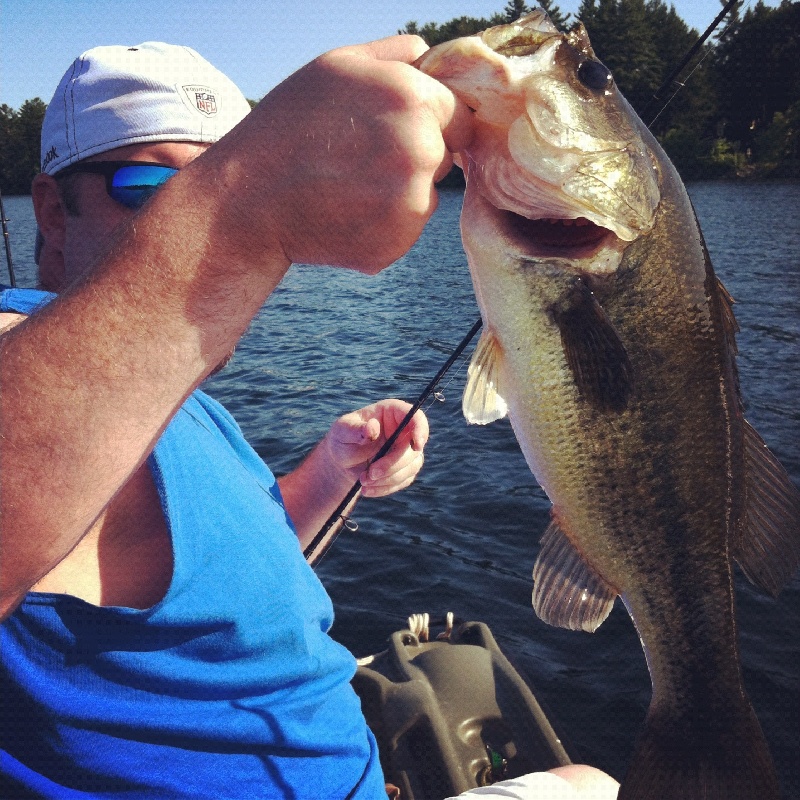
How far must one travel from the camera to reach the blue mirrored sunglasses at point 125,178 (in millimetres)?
2111

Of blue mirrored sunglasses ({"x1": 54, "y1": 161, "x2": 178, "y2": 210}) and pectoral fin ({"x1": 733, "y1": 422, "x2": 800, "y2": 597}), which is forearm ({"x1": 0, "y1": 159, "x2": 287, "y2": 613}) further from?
pectoral fin ({"x1": 733, "y1": 422, "x2": 800, "y2": 597})

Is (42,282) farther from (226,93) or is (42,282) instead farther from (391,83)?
(391,83)

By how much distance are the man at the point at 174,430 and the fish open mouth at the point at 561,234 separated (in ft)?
1.32

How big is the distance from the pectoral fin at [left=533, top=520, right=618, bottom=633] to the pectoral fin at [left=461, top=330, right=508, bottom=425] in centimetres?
37

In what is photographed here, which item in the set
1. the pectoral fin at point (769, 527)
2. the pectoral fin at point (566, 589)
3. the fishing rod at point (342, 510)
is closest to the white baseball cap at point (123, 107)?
the fishing rod at point (342, 510)

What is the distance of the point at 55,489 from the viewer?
3.42ft

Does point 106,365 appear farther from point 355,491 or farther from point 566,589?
point 355,491

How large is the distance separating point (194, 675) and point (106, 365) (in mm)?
858

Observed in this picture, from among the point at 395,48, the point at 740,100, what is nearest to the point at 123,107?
the point at 395,48

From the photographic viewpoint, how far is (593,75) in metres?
1.61

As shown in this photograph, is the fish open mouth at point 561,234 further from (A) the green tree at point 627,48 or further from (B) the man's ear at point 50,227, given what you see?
(A) the green tree at point 627,48

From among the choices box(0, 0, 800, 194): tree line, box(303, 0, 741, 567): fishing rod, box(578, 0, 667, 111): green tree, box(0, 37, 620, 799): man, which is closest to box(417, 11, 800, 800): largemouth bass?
box(0, 37, 620, 799): man

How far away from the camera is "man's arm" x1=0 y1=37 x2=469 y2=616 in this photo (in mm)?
1028

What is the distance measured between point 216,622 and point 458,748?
5.84 ft
